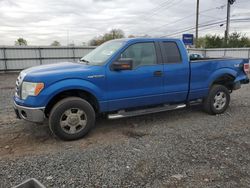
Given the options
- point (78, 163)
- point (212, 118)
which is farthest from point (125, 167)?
point (212, 118)

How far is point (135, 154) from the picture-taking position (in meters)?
3.52

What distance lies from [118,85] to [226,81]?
3207mm

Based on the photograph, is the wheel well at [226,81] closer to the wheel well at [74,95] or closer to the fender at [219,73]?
the fender at [219,73]

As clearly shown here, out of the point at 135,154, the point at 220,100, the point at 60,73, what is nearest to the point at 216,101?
the point at 220,100

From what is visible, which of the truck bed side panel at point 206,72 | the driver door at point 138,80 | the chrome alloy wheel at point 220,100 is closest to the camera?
the driver door at point 138,80

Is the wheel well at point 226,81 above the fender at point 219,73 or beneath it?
beneath

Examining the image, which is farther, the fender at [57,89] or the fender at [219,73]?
the fender at [219,73]

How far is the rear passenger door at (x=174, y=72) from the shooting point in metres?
4.68

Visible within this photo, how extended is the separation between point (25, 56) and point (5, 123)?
41.1 feet

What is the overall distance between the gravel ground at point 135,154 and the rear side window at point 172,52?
1434mm

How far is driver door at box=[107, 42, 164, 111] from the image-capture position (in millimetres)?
4219

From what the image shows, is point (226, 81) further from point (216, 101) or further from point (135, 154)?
point (135, 154)

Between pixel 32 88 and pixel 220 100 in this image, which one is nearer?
pixel 32 88

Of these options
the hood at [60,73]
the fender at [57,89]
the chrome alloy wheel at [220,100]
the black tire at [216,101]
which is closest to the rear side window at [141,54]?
the hood at [60,73]
